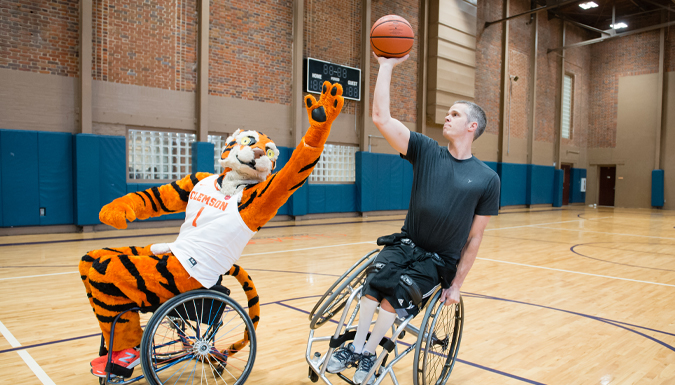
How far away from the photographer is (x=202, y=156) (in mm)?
9172

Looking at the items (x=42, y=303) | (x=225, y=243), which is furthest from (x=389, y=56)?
(x=42, y=303)

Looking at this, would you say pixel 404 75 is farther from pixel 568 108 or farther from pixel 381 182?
pixel 568 108

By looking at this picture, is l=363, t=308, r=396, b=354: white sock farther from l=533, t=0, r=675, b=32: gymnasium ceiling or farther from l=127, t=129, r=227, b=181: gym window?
l=533, t=0, r=675, b=32: gymnasium ceiling

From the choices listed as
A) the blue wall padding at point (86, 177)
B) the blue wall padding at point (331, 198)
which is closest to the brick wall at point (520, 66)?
the blue wall padding at point (331, 198)

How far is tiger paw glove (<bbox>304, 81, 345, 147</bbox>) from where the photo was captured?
2.11 meters

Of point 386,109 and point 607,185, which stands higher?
point 386,109

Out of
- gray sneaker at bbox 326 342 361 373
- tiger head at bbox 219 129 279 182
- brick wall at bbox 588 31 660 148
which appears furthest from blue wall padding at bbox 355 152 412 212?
brick wall at bbox 588 31 660 148

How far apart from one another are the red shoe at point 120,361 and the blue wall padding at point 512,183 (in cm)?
1522

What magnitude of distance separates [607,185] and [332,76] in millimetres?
15177

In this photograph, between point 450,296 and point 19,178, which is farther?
point 19,178

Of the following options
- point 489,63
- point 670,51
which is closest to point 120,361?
point 489,63

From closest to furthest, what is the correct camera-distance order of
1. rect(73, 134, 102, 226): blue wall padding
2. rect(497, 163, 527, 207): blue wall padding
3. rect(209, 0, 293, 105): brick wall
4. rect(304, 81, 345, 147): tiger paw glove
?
rect(304, 81, 345, 147): tiger paw glove
rect(73, 134, 102, 226): blue wall padding
rect(209, 0, 293, 105): brick wall
rect(497, 163, 527, 207): blue wall padding

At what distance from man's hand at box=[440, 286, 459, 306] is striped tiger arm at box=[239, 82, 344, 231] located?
85cm

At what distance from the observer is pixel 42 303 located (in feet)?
12.4
